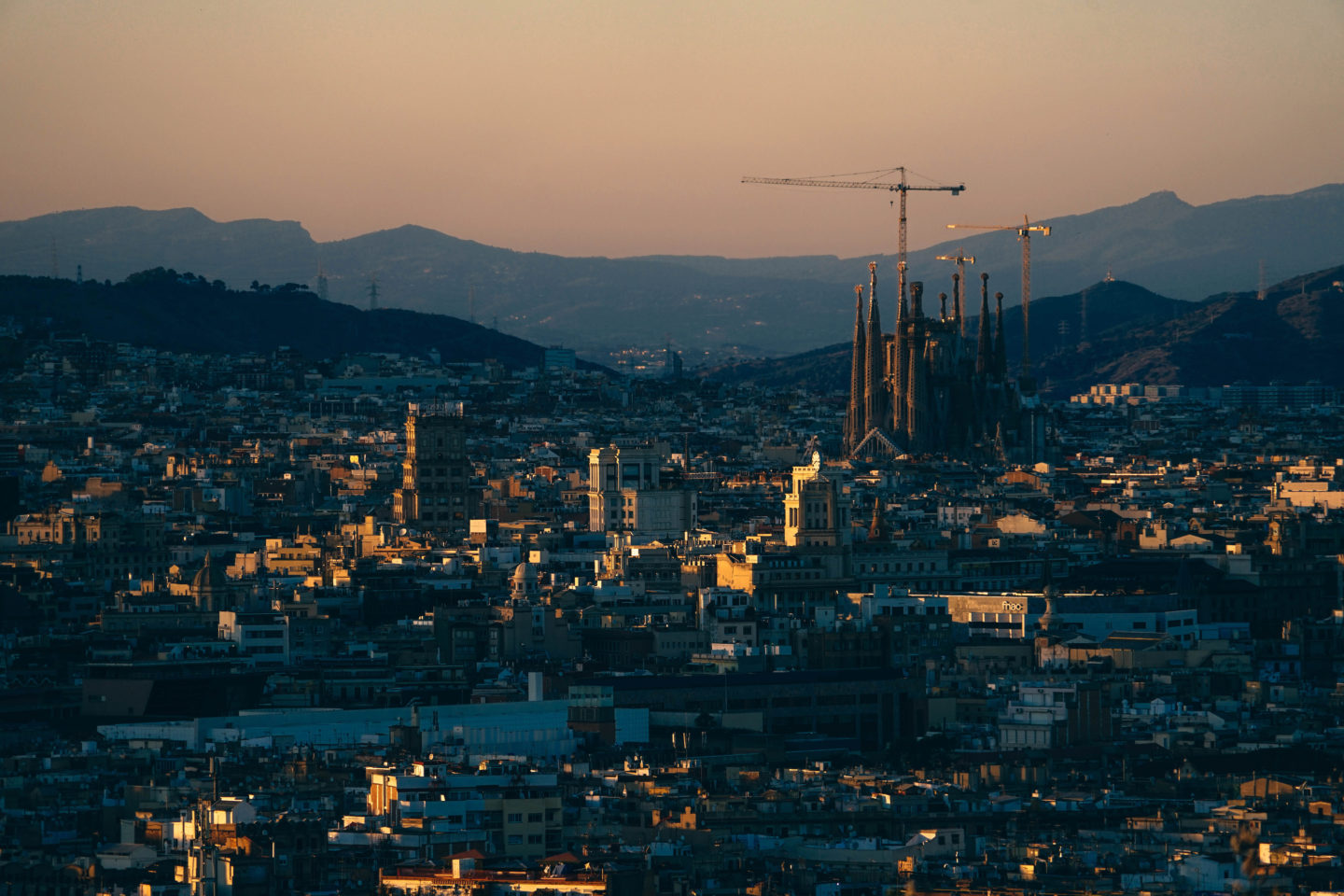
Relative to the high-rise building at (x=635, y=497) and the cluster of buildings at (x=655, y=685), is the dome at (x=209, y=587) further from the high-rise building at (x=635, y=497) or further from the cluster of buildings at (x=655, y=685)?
the high-rise building at (x=635, y=497)

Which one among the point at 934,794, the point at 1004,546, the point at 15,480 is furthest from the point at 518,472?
the point at 934,794

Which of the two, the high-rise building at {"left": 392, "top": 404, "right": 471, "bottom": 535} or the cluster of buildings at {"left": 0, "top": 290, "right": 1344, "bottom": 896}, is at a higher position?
the high-rise building at {"left": 392, "top": 404, "right": 471, "bottom": 535}

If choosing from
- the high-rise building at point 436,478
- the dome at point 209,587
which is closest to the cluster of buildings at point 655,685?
the high-rise building at point 436,478

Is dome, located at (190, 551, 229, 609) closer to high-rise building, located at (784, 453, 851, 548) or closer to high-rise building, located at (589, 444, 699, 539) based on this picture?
high-rise building, located at (784, 453, 851, 548)

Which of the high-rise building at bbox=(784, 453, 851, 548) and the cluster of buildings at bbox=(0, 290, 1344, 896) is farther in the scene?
the high-rise building at bbox=(784, 453, 851, 548)

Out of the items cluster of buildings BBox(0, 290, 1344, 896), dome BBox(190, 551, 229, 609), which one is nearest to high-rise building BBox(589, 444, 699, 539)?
cluster of buildings BBox(0, 290, 1344, 896)

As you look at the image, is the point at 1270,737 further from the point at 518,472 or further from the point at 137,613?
the point at 518,472
